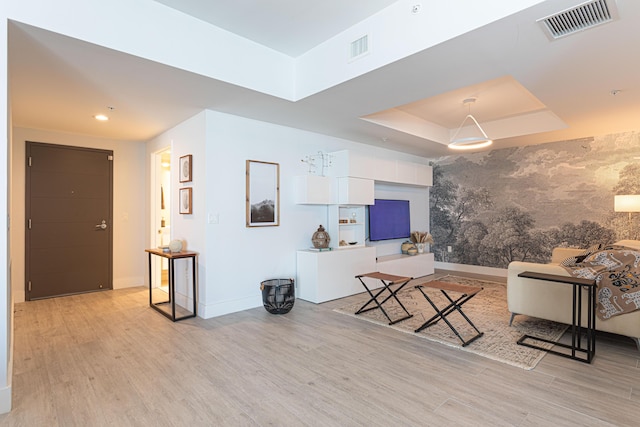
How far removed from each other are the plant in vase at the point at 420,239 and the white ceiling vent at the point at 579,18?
15.3ft

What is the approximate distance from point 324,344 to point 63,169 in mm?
4689

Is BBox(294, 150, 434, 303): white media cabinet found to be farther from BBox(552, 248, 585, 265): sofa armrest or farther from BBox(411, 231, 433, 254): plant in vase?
BBox(552, 248, 585, 265): sofa armrest

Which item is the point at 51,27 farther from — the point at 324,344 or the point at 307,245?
the point at 307,245

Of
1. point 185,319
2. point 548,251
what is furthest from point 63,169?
point 548,251

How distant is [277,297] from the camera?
405 cm

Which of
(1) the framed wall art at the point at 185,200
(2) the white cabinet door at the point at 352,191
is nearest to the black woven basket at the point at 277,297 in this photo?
(1) the framed wall art at the point at 185,200

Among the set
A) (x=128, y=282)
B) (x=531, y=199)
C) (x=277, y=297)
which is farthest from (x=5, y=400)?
(x=531, y=199)

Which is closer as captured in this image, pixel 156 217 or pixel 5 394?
pixel 5 394

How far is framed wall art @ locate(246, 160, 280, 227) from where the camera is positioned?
433 centimetres

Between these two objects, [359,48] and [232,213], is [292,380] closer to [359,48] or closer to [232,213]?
[232,213]

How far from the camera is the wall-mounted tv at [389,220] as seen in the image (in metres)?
6.00

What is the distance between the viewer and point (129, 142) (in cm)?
566

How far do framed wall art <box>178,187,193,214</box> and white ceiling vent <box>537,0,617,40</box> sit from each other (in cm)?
382

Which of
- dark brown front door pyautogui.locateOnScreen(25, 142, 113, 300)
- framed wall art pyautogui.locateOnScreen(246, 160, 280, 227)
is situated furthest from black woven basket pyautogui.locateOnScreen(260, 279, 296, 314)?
dark brown front door pyautogui.locateOnScreen(25, 142, 113, 300)
